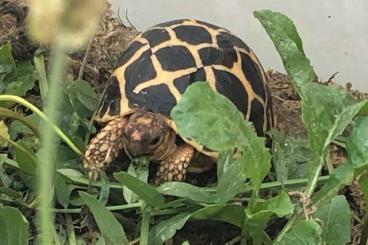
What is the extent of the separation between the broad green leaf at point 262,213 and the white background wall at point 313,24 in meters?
0.55

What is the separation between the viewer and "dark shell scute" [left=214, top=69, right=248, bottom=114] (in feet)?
3.52

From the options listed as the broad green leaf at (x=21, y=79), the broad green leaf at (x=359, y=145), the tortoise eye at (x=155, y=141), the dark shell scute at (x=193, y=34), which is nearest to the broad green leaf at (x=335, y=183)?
the broad green leaf at (x=359, y=145)

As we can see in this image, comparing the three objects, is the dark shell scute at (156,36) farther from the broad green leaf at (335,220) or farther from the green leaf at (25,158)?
the broad green leaf at (335,220)

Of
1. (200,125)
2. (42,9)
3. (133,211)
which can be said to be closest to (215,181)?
(133,211)

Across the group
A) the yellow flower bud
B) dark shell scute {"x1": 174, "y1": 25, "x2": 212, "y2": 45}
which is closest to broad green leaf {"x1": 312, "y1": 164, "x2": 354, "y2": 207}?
dark shell scute {"x1": 174, "y1": 25, "x2": 212, "y2": 45}

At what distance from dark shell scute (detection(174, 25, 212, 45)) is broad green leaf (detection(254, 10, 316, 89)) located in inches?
5.1

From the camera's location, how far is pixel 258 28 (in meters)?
1.43

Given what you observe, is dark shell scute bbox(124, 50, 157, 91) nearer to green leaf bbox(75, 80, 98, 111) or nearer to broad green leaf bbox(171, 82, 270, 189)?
green leaf bbox(75, 80, 98, 111)

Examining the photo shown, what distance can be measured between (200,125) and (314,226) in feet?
0.50

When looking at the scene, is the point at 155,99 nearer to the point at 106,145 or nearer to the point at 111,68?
the point at 106,145

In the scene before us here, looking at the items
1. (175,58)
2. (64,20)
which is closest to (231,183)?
(175,58)

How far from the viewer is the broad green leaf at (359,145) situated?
33.8 inches

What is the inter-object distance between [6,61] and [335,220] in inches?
22.1

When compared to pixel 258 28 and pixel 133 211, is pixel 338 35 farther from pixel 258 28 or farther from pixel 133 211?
pixel 133 211
